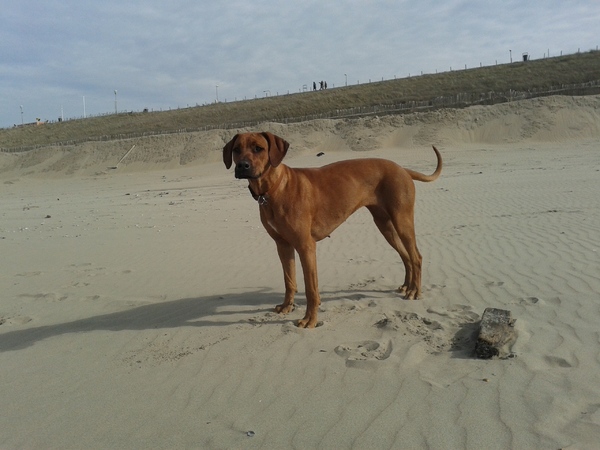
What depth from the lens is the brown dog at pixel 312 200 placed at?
195 inches

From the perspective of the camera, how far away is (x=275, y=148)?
4949mm

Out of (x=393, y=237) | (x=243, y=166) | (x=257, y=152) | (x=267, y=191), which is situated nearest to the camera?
(x=243, y=166)

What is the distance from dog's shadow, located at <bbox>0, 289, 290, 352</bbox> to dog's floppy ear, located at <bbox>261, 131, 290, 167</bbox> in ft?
5.64

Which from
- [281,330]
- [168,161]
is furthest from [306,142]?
[281,330]

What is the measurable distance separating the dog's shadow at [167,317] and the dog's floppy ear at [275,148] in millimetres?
1718

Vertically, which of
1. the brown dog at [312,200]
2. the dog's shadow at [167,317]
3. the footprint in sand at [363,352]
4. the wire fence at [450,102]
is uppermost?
the wire fence at [450,102]

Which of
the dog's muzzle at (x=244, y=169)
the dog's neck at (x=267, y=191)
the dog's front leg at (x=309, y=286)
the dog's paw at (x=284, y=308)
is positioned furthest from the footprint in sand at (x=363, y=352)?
the dog's muzzle at (x=244, y=169)

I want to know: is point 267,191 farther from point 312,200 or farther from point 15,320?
point 15,320

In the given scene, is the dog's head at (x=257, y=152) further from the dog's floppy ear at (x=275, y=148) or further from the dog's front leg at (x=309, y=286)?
the dog's front leg at (x=309, y=286)

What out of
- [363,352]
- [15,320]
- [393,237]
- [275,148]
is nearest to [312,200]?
[275,148]

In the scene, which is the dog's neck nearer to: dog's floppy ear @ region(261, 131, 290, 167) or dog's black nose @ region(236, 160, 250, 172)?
dog's floppy ear @ region(261, 131, 290, 167)

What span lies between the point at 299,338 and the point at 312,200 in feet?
5.04

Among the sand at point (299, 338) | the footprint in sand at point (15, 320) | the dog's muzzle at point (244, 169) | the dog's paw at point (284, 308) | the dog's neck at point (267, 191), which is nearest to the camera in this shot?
the sand at point (299, 338)

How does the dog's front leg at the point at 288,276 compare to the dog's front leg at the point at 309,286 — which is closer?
the dog's front leg at the point at 309,286
